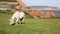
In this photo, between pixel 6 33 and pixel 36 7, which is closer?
pixel 6 33

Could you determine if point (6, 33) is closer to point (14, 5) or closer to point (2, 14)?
point (2, 14)

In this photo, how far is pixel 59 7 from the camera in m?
2.06

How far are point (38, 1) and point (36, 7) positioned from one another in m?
0.09

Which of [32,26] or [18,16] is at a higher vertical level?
[18,16]

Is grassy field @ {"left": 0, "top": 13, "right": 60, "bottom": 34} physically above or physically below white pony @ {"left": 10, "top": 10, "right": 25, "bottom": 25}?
below

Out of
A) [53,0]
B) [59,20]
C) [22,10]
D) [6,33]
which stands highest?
[53,0]

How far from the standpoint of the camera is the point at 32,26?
1.99 m

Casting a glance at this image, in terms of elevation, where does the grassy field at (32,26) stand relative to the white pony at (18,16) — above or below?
below

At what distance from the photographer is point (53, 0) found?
2074 millimetres

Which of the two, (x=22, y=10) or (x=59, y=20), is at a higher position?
(x=22, y=10)

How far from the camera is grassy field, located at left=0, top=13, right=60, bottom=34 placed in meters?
1.95

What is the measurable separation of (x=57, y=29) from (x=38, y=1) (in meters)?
0.47

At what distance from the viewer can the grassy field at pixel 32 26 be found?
195cm

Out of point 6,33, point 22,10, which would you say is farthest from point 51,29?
point 6,33
